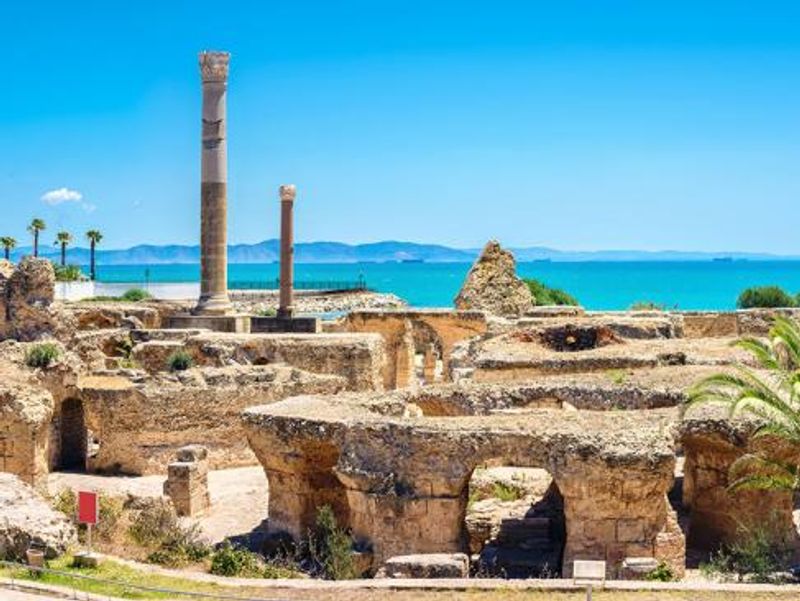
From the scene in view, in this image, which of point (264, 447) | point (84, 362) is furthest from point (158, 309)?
point (264, 447)

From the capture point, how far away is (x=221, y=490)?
74.9 feet

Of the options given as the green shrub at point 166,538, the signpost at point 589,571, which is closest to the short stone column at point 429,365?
the green shrub at point 166,538

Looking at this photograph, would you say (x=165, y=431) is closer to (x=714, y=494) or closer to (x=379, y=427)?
(x=379, y=427)

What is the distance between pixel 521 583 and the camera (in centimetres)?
1291

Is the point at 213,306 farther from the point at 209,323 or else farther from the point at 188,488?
the point at 188,488

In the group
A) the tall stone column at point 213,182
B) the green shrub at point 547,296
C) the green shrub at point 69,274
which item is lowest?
the green shrub at point 547,296

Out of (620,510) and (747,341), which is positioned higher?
(747,341)

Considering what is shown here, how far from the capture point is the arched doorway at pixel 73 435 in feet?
83.9

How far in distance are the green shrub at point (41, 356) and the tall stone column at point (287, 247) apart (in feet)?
47.7

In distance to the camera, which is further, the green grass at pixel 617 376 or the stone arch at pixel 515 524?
the green grass at pixel 617 376

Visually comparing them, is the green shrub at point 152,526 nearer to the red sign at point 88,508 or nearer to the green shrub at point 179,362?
the red sign at point 88,508

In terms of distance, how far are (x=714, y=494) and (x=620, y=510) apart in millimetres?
2977

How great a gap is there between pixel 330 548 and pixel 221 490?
25.0 feet

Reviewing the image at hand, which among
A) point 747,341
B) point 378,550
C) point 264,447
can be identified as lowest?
point 378,550
